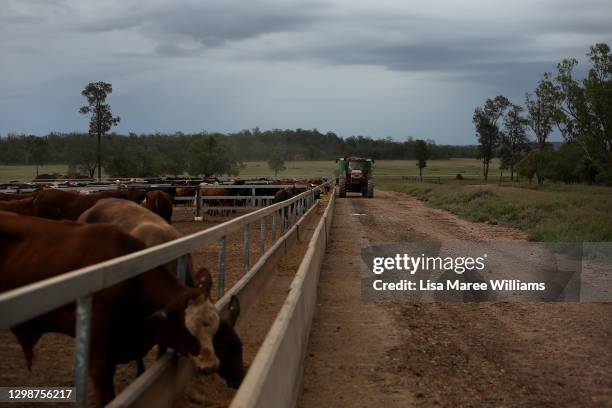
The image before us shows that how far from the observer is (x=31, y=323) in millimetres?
5203

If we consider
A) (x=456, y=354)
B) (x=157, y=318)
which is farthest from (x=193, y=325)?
(x=456, y=354)

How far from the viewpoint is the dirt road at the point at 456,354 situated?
603 cm

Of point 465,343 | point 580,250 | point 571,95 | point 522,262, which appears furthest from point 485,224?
point 571,95

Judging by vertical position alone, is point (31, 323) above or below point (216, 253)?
above

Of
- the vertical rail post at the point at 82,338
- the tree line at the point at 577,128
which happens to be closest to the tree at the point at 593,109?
the tree line at the point at 577,128

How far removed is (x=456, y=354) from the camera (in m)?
7.32

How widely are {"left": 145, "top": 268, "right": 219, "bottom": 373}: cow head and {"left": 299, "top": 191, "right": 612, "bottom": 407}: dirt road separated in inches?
62.2

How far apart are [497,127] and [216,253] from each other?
113073 mm

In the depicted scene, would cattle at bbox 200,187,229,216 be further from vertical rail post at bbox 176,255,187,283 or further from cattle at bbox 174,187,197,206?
vertical rail post at bbox 176,255,187,283

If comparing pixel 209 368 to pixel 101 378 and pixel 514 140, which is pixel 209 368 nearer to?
pixel 101 378

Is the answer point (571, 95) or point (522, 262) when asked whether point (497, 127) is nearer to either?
point (571, 95)

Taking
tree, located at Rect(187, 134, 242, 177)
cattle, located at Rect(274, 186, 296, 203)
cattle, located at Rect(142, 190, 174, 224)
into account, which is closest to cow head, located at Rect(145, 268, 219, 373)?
cattle, located at Rect(142, 190, 174, 224)

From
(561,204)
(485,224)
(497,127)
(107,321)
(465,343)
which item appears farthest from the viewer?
(497,127)

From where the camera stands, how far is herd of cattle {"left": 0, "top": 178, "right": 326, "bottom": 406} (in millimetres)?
4520
